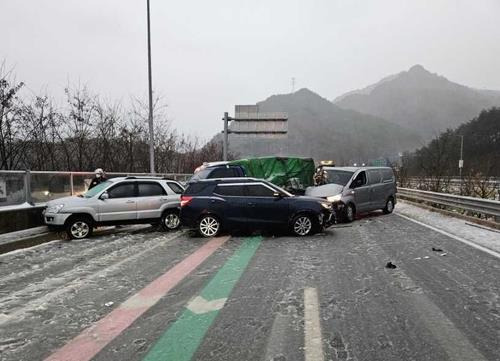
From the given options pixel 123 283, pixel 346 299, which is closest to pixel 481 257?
pixel 346 299

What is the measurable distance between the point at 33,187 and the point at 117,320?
911 centimetres

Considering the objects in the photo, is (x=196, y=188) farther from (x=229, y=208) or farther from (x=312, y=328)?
(x=312, y=328)

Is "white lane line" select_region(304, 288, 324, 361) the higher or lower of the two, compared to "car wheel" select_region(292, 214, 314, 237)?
lower

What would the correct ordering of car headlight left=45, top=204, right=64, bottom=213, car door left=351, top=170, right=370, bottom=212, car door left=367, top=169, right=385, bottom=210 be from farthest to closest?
1. car door left=367, top=169, right=385, bottom=210
2. car door left=351, top=170, right=370, bottom=212
3. car headlight left=45, top=204, right=64, bottom=213

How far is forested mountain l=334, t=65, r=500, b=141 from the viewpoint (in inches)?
5763

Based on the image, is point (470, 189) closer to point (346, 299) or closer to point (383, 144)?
point (346, 299)

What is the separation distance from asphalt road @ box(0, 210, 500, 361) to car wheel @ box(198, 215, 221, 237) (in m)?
1.96

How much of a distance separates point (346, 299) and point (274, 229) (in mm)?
6277

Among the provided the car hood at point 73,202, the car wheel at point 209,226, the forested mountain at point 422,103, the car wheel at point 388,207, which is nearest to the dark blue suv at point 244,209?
the car wheel at point 209,226

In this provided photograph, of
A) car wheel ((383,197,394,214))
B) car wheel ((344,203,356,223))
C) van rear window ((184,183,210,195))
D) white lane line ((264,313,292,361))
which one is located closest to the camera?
white lane line ((264,313,292,361))

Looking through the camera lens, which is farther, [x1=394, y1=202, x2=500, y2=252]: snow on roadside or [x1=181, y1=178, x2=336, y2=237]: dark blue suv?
[x1=181, y1=178, x2=336, y2=237]: dark blue suv

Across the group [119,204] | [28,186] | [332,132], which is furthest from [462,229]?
[332,132]

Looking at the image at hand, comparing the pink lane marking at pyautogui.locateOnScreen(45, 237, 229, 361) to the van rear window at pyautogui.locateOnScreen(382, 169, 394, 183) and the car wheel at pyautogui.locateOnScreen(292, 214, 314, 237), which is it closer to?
the car wheel at pyautogui.locateOnScreen(292, 214, 314, 237)

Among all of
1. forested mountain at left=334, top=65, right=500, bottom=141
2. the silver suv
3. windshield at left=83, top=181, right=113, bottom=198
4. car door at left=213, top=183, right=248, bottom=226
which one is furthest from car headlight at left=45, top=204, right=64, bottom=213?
forested mountain at left=334, top=65, right=500, bottom=141
